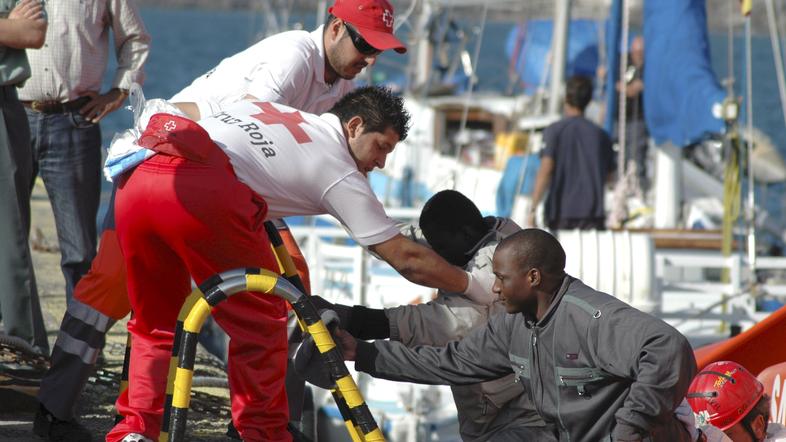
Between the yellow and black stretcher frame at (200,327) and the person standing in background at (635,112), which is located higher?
the person standing in background at (635,112)

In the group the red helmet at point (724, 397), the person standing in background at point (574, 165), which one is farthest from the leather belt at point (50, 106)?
the person standing in background at point (574, 165)

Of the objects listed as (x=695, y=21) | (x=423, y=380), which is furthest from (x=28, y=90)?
(x=695, y=21)

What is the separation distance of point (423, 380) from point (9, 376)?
186 cm

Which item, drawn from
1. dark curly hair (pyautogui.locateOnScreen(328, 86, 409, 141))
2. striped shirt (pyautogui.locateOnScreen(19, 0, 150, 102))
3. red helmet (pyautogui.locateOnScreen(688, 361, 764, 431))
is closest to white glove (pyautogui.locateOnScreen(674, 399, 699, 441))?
red helmet (pyautogui.locateOnScreen(688, 361, 764, 431))

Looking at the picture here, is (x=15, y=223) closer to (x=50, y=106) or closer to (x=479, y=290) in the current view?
(x=50, y=106)

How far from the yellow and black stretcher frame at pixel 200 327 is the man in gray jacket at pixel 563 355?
420mm

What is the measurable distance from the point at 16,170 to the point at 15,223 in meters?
0.22

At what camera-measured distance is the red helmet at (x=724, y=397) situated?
5.16 m

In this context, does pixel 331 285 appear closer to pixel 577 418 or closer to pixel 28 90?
pixel 28 90

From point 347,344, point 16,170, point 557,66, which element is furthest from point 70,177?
point 557,66

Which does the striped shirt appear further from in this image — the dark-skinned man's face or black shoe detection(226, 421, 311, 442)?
the dark-skinned man's face

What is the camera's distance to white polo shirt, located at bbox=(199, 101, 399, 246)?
4.36 meters

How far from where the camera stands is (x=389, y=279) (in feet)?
29.4

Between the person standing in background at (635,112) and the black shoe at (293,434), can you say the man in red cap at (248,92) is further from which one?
the person standing in background at (635,112)
